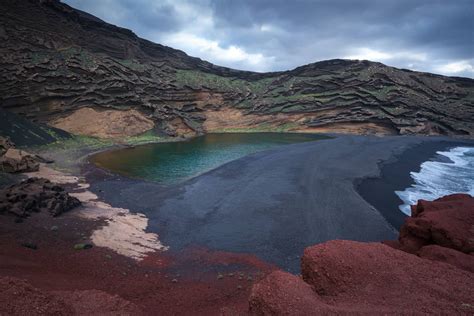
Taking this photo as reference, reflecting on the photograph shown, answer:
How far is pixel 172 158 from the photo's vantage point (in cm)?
3506

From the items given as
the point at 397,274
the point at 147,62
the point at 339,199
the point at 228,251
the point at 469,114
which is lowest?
the point at 228,251

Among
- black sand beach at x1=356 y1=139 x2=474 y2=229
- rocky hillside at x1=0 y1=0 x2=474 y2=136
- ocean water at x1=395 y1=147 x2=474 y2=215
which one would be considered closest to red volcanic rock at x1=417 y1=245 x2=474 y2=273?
black sand beach at x1=356 y1=139 x2=474 y2=229

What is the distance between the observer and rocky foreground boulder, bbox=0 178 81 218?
1346cm

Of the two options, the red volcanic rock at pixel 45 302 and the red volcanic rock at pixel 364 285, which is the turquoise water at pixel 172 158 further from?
the red volcanic rock at pixel 364 285

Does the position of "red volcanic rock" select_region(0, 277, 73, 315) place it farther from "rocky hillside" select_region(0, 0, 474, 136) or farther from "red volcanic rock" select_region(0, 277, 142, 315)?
"rocky hillside" select_region(0, 0, 474, 136)

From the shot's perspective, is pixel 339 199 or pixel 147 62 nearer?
pixel 339 199

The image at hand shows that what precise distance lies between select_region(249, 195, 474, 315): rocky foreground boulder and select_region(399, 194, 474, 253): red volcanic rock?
48mm

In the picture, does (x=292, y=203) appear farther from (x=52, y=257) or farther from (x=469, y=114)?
(x=469, y=114)

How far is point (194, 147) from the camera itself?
1715 inches

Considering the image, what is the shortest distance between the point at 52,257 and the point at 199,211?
8.48 m

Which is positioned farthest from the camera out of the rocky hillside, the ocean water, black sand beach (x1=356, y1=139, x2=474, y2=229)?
the rocky hillside

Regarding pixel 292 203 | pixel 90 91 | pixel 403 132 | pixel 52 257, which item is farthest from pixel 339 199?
pixel 403 132

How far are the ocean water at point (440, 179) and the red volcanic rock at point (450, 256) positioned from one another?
12.3 meters

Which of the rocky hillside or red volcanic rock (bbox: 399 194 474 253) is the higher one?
the rocky hillside
